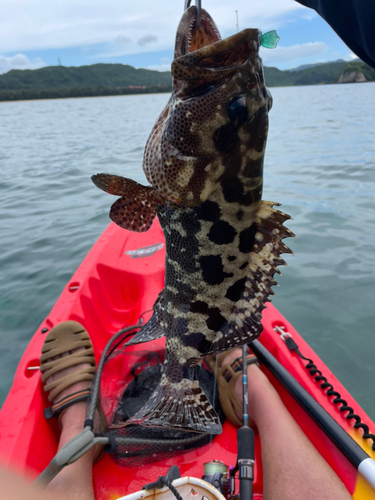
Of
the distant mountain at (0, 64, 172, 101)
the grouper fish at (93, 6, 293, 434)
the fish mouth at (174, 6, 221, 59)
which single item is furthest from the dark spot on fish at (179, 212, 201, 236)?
the distant mountain at (0, 64, 172, 101)

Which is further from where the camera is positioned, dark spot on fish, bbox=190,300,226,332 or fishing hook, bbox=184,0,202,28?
dark spot on fish, bbox=190,300,226,332

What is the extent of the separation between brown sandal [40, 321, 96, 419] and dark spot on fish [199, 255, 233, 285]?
209 cm

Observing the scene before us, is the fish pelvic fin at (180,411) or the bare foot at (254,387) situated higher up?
the fish pelvic fin at (180,411)

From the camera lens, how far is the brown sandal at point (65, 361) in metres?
3.14

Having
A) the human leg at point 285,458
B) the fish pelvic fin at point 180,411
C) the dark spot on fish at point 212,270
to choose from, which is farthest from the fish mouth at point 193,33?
the human leg at point 285,458

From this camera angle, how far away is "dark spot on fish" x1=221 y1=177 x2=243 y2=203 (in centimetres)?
169

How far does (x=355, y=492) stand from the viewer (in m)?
2.47

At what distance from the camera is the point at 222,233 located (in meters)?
1.78

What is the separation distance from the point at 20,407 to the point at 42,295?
3.65 meters

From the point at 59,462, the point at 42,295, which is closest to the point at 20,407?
the point at 59,462

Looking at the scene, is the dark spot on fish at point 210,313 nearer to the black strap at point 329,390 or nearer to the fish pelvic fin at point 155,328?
the fish pelvic fin at point 155,328

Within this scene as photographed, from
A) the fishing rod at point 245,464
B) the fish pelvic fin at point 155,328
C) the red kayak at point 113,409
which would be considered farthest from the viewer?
the red kayak at point 113,409

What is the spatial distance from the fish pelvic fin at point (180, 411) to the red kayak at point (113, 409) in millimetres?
1156

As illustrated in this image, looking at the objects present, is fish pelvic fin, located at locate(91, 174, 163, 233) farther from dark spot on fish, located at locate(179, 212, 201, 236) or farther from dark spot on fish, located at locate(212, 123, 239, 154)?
dark spot on fish, located at locate(212, 123, 239, 154)
